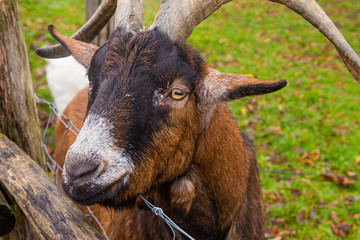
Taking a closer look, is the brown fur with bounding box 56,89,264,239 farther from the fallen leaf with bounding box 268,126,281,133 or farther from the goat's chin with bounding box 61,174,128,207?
the fallen leaf with bounding box 268,126,281,133

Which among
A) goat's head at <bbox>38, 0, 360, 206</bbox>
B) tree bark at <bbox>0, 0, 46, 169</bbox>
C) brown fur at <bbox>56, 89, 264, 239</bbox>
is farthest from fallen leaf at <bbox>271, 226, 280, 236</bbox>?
tree bark at <bbox>0, 0, 46, 169</bbox>

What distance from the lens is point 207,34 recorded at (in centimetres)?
1055

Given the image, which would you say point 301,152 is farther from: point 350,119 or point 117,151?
point 117,151

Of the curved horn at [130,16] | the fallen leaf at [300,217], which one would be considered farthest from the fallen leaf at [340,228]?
the curved horn at [130,16]

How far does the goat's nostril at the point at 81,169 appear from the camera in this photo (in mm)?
1859

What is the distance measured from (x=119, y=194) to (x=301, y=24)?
36.6 feet

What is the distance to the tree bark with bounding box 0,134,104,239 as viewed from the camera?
6.54 ft

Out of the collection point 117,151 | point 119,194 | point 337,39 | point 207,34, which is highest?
point 337,39

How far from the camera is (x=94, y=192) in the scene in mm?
1915

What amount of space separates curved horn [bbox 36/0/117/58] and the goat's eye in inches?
45.4

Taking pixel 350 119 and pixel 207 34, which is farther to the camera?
pixel 207 34

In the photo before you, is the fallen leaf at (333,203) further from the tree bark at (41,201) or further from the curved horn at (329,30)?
the tree bark at (41,201)

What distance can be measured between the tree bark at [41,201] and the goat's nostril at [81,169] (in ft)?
1.05

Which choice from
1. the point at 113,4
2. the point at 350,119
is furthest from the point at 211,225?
the point at 350,119
